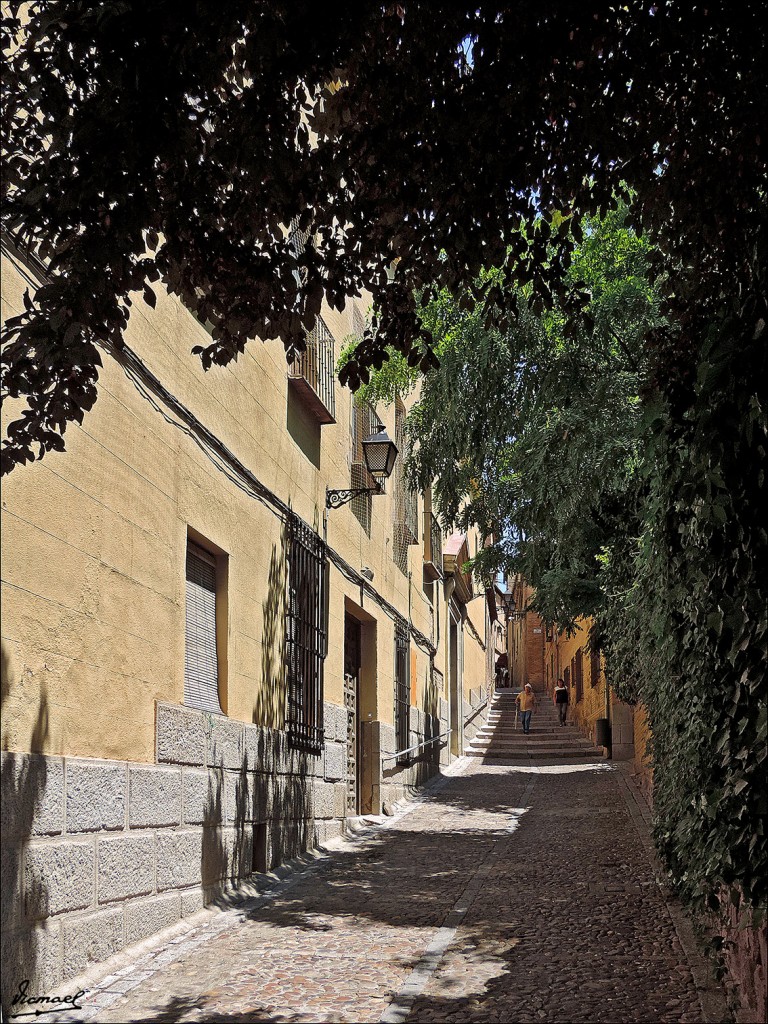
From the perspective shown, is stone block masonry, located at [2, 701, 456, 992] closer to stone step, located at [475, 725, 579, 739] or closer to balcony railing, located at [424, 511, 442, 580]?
balcony railing, located at [424, 511, 442, 580]

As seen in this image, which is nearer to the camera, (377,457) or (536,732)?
(377,457)

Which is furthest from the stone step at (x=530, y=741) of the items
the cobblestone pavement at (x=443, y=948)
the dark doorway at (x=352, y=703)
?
the cobblestone pavement at (x=443, y=948)

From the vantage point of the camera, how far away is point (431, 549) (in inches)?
903

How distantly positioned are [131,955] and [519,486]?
7.20m

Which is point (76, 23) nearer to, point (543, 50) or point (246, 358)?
point (543, 50)

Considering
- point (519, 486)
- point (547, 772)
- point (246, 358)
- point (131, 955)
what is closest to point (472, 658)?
point (547, 772)

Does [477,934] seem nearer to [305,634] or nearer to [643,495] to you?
[643,495]

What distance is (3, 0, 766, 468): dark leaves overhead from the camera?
4.29m

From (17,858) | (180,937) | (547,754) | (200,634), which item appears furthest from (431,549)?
(17,858)

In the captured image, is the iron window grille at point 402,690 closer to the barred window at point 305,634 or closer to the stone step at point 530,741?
the barred window at point 305,634

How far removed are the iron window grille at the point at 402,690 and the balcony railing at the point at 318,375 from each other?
5876mm

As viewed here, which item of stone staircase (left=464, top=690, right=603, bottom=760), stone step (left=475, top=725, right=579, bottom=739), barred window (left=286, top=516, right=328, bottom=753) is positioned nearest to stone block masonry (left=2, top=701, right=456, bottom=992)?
barred window (left=286, top=516, right=328, bottom=753)

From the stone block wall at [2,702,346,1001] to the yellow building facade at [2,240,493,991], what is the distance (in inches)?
0.7

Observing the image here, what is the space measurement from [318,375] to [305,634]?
267cm
